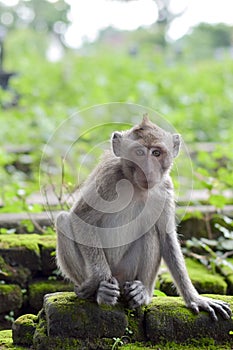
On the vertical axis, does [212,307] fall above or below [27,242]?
below

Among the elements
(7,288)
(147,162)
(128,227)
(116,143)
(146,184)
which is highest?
(116,143)

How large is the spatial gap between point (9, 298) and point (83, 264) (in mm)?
1332

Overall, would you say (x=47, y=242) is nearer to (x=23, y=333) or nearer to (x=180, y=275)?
(x=23, y=333)

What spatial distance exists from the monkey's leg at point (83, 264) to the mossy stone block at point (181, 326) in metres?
0.36

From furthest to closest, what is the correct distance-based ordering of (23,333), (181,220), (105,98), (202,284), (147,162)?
(105,98), (181,220), (202,284), (23,333), (147,162)

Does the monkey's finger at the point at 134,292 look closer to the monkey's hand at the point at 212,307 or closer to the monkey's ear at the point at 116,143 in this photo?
the monkey's hand at the point at 212,307

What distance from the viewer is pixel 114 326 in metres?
4.25

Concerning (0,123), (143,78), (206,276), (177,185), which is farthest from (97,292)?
(143,78)

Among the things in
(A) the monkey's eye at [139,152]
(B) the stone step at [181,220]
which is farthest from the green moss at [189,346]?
(B) the stone step at [181,220]

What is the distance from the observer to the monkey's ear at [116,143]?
4.46 m

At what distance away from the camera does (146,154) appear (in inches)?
165

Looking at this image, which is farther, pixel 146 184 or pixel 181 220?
pixel 181 220

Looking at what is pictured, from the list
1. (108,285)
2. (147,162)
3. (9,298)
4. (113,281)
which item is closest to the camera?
(147,162)

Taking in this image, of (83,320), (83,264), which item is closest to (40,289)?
(83,264)
